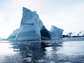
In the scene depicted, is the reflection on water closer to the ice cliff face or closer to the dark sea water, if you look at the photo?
the dark sea water

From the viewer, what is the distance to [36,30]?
1684cm

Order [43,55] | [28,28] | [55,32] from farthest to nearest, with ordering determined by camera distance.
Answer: [55,32]
[28,28]
[43,55]

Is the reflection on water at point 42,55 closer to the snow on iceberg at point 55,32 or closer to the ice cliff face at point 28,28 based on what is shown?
the ice cliff face at point 28,28

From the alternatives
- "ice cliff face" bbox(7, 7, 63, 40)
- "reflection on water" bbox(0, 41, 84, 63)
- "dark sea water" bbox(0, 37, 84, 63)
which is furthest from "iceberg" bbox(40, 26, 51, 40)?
"reflection on water" bbox(0, 41, 84, 63)

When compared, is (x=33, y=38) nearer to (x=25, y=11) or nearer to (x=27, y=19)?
(x=27, y=19)

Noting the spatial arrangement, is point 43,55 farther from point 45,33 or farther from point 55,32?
point 55,32

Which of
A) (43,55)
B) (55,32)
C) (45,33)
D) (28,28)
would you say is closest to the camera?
(43,55)

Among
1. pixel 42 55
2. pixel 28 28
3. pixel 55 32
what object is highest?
pixel 28 28

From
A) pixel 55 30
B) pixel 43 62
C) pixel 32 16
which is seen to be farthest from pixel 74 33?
pixel 43 62

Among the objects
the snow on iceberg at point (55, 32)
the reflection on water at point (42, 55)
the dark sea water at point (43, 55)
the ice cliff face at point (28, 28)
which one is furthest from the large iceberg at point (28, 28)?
the reflection on water at point (42, 55)

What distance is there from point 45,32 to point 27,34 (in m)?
6.33

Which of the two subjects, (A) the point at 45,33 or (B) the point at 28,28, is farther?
(A) the point at 45,33

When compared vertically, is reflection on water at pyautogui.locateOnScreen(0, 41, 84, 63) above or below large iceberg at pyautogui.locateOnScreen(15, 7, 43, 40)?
below

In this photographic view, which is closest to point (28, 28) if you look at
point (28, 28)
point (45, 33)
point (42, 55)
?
point (28, 28)
